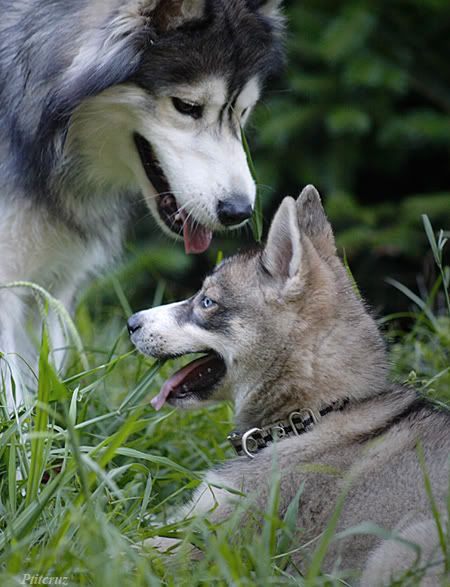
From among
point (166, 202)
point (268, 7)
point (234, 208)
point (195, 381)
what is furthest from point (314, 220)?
point (268, 7)

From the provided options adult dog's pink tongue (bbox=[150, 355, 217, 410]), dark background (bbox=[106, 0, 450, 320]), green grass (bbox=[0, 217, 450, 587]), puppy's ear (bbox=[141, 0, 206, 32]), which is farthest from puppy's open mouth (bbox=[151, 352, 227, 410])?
dark background (bbox=[106, 0, 450, 320])

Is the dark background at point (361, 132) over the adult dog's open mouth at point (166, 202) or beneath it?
beneath

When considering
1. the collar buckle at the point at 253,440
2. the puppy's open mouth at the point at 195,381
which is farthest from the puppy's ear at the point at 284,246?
the collar buckle at the point at 253,440

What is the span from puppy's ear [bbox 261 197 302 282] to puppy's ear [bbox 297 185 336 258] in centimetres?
12

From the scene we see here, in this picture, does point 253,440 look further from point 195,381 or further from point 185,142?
point 185,142

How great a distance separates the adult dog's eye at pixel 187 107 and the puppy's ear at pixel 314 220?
59 centimetres

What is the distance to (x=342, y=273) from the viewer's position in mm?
2803

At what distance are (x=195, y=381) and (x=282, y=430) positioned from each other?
34 centimetres

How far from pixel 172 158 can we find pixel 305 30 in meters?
2.49

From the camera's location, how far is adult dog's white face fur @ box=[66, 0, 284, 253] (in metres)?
3.12

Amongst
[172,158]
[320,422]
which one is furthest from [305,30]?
[320,422]

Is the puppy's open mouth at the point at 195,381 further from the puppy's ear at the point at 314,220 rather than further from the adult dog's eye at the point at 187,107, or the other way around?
the adult dog's eye at the point at 187,107

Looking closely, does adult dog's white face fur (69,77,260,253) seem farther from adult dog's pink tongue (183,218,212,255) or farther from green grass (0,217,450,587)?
green grass (0,217,450,587)

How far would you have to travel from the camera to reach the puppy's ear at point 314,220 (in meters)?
2.83
